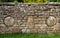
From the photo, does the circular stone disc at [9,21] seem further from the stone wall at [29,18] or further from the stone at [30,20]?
the stone at [30,20]

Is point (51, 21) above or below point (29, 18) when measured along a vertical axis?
below

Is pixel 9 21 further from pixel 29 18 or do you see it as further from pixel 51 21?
pixel 51 21

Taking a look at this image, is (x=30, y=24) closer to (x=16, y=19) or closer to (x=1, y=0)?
(x=16, y=19)

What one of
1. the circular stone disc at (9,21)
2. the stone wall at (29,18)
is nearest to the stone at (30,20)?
the stone wall at (29,18)

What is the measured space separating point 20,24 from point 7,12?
705mm

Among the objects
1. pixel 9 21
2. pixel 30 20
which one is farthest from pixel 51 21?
pixel 9 21

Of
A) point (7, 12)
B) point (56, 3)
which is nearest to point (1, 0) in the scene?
point (7, 12)

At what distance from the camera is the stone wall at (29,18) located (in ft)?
26.4

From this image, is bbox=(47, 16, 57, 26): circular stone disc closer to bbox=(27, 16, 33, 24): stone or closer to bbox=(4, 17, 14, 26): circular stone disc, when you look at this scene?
bbox=(27, 16, 33, 24): stone

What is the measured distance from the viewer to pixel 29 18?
8094mm

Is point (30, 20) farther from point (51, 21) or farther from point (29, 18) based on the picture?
point (51, 21)

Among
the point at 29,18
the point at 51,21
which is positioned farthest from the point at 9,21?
the point at 51,21

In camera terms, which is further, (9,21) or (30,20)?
(30,20)

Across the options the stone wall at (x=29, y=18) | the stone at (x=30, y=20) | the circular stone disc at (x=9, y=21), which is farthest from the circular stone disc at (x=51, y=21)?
the circular stone disc at (x=9, y=21)
